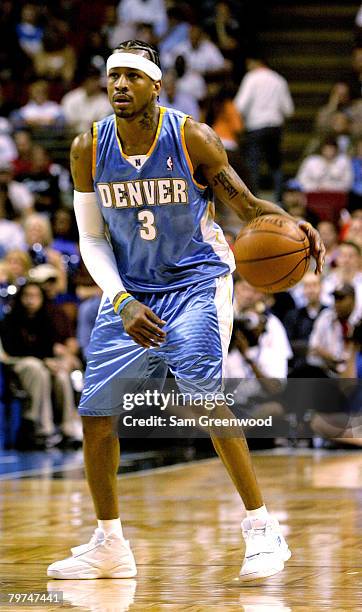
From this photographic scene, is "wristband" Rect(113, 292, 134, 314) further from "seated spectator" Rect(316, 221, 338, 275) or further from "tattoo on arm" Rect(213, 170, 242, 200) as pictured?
"seated spectator" Rect(316, 221, 338, 275)

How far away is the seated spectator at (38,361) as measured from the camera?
10.1 meters

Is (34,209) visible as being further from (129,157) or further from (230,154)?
(129,157)

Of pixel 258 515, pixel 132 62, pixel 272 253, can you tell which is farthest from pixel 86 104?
pixel 258 515

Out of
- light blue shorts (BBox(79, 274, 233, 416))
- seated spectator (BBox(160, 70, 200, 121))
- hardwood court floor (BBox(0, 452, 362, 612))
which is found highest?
seated spectator (BBox(160, 70, 200, 121))

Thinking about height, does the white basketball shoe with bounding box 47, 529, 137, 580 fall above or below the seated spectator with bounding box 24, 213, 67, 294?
below

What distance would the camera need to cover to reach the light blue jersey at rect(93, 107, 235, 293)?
470cm

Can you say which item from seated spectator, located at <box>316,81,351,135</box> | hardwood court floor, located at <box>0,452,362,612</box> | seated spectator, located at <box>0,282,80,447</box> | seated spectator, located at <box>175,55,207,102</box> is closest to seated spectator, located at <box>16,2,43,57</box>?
seated spectator, located at <box>175,55,207,102</box>

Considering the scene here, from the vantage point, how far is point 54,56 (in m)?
15.8

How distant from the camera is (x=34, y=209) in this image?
517 inches

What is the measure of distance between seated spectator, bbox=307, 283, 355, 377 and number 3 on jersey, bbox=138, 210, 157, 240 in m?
4.95

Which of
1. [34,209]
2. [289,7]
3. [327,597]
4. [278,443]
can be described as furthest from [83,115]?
[327,597]

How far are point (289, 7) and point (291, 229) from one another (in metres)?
11.8

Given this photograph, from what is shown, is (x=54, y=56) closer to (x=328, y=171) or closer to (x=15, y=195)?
(x=15, y=195)

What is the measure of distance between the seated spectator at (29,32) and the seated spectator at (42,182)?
2532mm
